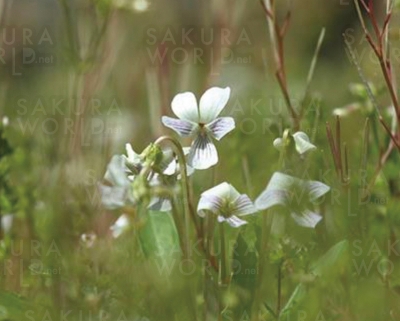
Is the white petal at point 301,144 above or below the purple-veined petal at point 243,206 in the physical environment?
above

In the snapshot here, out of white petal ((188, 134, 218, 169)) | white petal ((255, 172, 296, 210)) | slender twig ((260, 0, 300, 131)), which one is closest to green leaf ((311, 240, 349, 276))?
white petal ((255, 172, 296, 210))

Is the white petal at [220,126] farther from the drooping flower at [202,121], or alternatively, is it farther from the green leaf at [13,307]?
the green leaf at [13,307]

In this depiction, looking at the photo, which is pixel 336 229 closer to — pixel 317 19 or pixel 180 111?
pixel 180 111

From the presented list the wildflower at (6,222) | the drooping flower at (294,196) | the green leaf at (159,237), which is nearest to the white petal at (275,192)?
the drooping flower at (294,196)

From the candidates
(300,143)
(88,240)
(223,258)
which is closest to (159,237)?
(88,240)

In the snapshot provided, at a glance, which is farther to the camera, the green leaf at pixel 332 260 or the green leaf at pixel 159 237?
the green leaf at pixel 159 237

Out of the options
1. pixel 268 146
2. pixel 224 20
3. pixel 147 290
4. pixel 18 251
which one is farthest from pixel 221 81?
pixel 147 290

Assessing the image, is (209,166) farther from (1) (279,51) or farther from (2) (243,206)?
(1) (279,51)
